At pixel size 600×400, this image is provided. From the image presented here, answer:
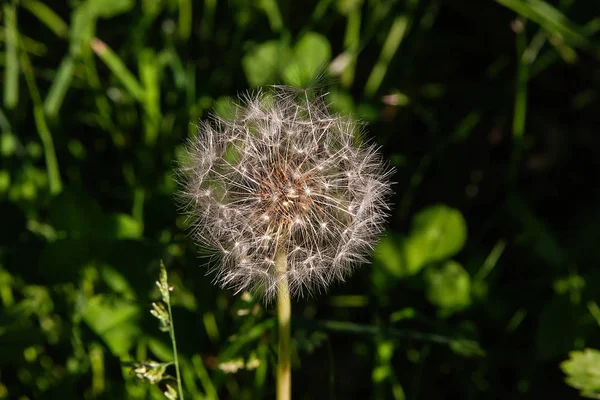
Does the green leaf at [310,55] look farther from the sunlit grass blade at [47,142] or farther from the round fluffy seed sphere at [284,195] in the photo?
the sunlit grass blade at [47,142]

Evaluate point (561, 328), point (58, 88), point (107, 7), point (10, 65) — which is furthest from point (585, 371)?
point (10, 65)

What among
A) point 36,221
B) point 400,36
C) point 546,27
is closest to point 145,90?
point 36,221

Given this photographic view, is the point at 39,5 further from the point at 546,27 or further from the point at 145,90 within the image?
the point at 546,27

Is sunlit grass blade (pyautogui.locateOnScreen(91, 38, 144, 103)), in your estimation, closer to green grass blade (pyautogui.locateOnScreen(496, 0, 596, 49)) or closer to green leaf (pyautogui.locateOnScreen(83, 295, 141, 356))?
green leaf (pyautogui.locateOnScreen(83, 295, 141, 356))

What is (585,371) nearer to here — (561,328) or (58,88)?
(561,328)

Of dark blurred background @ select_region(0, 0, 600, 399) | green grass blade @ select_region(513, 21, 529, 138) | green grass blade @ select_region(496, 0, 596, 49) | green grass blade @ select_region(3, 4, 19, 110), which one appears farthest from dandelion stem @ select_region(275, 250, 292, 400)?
green grass blade @ select_region(496, 0, 596, 49)
